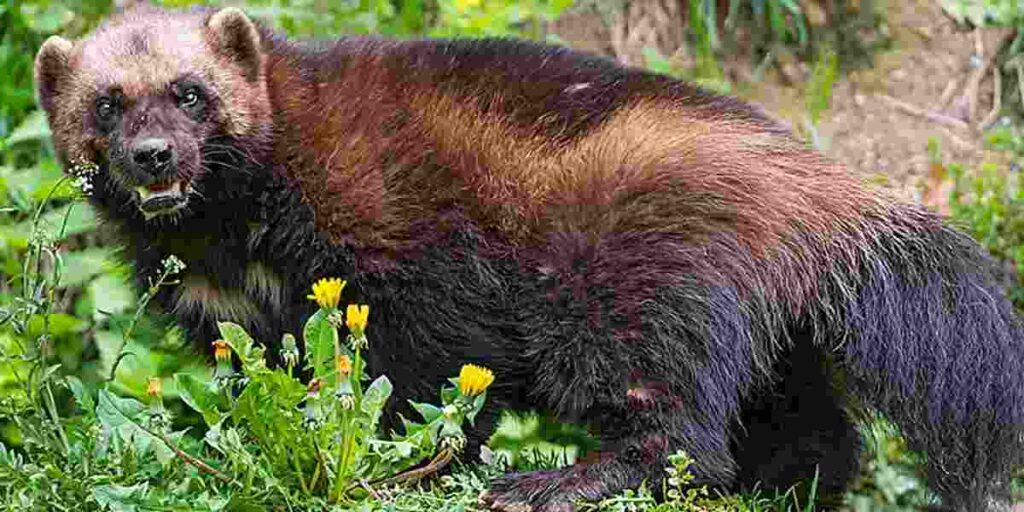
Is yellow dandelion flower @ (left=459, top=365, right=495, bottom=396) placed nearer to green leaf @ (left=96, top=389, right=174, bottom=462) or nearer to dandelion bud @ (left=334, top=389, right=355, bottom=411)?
dandelion bud @ (left=334, top=389, right=355, bottom=411)

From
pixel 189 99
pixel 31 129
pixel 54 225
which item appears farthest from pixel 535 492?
pixel 31 129

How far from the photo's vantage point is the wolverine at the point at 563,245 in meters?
4.22

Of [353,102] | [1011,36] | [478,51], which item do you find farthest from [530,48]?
[1011,36]

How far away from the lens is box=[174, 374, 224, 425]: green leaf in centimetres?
379

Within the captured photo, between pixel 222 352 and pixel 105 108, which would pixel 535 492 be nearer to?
pixel 222 352

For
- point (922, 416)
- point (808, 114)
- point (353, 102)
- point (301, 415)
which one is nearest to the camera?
point (301, 415)

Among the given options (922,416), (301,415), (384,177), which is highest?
(384,177)

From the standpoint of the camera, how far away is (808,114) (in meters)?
7.21

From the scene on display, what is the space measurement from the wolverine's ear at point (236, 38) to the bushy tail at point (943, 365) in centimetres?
186

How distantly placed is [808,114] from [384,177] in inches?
128

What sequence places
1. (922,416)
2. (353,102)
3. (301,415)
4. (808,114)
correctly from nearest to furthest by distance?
(301,415)
(922,416)
(353,102)
(808,114)

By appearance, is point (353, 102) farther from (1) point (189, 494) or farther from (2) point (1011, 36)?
(2) point (1011, 36)

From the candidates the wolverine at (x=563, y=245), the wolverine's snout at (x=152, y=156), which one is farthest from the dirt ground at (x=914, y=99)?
the wolverine's snout at (x=152, y=156)

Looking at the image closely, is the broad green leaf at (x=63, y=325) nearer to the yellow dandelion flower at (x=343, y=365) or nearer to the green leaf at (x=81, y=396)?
the green leaf at (x=81, y=396)
